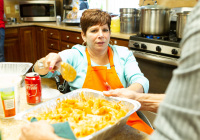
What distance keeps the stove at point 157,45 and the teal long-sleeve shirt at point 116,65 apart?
841 mm

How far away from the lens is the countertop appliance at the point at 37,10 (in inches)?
168

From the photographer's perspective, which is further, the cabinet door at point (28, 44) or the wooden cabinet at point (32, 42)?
the cabinet door at point (28, 44)

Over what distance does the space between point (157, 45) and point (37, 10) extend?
277cm

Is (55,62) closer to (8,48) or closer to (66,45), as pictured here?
(66,45)

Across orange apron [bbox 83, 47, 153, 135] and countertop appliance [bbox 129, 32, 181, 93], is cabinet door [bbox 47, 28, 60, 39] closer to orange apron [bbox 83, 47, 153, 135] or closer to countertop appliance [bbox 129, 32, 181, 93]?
countertop appliance [bbox 129, 32, 181, 93]

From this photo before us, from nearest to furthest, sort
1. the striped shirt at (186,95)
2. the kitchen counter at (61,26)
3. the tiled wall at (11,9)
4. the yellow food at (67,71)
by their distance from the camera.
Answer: the striped shirt at (186,95)
the yellow food at (67,71)
the kitchen counter at (61,26)
the tiled wall at (11,9)

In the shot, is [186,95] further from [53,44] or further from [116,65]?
[53,44]

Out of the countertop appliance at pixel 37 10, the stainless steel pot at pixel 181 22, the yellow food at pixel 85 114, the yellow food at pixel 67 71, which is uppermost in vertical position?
the countertop appliance at pixel 37 10

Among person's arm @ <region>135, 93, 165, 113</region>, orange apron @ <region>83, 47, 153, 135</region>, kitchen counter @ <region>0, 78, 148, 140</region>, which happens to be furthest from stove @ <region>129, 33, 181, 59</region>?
kitchen counter @ <region>0, 78, 148, 140</region>

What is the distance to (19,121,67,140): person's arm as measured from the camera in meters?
0.63

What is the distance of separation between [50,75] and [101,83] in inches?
12.8

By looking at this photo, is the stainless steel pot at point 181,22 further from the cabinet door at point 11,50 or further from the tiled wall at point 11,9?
the tiled wall at point 11,9

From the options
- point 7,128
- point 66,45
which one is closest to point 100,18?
point 7,128

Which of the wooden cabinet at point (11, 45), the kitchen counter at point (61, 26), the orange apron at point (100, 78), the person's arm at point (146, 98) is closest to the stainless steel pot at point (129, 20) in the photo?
the kitchen counter at point (61, 26)
